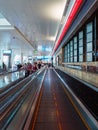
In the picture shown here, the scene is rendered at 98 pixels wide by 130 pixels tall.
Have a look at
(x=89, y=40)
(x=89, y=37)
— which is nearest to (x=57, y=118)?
(x=89, y=40)

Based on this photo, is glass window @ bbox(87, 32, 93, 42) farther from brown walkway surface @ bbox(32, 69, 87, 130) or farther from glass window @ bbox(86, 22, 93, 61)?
brown walkway surface @ bbox(32, 69, 87, 130)

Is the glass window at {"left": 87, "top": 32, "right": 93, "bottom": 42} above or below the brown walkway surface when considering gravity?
above

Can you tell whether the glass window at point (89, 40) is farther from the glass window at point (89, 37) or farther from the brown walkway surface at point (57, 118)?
the brown walkway surface at point (57, 118)

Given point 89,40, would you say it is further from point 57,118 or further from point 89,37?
point 57,118

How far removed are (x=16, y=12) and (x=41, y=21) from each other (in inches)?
133

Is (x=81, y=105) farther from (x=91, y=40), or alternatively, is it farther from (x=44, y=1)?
(x=91, y=40)

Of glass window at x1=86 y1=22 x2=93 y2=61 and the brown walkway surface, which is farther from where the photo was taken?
glass window at x1=86 y1=22 x2=93 y2=61

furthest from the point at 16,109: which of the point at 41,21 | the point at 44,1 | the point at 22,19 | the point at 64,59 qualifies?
the point at 64,59

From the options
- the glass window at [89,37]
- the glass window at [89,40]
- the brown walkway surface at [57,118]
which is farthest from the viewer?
the glass window at [89,37]

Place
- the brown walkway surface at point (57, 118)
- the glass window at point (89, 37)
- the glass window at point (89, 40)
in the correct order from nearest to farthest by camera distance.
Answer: the brown walkway surface at point (57, 118), the glass window at point (89, 40), the glass window at point (89, 37)

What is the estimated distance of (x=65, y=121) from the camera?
654 centimetres

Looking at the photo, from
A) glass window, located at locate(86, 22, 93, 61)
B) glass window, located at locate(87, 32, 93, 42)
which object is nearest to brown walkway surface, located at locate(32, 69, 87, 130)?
glass window, located at locate(86, 22, 93, 61)

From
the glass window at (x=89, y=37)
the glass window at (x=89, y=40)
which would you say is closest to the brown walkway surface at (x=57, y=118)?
the glass window at (x=89, y=40)

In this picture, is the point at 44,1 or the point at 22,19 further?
the point at 22,19
